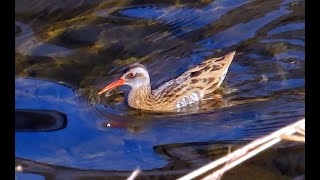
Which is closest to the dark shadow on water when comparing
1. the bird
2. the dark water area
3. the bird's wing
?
the dark water area

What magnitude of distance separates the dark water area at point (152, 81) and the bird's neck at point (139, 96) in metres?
0.08

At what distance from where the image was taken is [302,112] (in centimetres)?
749

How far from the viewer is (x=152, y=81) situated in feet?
28.0

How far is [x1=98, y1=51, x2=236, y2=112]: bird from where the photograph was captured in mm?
7926

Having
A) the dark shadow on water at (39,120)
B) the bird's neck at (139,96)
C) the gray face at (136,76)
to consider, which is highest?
the gray face at (136,76)

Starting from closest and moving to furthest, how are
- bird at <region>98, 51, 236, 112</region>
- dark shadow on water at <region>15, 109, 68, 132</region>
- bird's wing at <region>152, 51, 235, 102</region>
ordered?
1. dark shadow on water at <region>15, 109, 68, 132</region>
2. bird at <region>98, 51, 236, 112</region>
3. bird's wing at <region>152, 51, 235, 102</region>

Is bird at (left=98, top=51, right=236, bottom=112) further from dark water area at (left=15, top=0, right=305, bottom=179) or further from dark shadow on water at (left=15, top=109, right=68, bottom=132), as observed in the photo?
dark shadow on water at (left=15, top=109, right=68, bottom=132)

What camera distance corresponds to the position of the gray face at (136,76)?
312 inches

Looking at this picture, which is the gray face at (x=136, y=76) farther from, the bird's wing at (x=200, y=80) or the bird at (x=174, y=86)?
the bird's wing at (x=200, y=80)

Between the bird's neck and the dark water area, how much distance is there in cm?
8

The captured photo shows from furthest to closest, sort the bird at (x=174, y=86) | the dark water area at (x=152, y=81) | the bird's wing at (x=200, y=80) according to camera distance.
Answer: the bird's wing at (x=200, y=80) → the bird at (x=174, y=86) → the dark water area at (x=152, y=81)

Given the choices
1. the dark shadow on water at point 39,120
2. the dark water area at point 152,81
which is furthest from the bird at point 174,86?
the dark shadow on water at point 39,120
